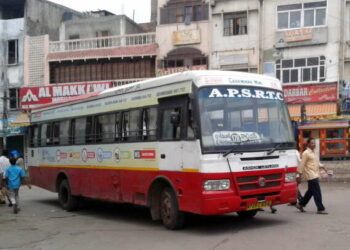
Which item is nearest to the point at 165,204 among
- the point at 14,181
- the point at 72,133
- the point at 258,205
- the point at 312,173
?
the point at 258,205

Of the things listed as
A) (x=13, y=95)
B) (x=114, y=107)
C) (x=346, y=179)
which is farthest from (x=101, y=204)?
(x=13, y=95)

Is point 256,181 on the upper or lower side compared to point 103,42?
lower

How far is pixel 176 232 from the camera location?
8.81m

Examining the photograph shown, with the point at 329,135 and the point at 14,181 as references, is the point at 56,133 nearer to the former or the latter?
the point at 14,181

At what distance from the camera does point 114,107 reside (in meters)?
10.9

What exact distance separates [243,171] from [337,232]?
190cm

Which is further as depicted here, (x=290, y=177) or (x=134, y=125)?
(x=134, y=125)

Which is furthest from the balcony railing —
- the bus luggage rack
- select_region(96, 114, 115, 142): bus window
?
the bus luggage rack

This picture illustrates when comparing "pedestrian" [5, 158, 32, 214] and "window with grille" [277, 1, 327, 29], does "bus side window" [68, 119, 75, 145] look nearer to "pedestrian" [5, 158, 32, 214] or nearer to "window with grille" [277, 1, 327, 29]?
"pedestrian" [5, 158, 32, 214]

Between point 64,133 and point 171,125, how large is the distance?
17.3ft

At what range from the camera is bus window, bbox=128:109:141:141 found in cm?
998

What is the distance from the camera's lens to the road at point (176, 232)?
773 centimetres

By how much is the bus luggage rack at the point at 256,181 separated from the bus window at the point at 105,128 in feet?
12.2

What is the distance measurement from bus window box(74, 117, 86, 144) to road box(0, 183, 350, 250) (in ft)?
6.24
